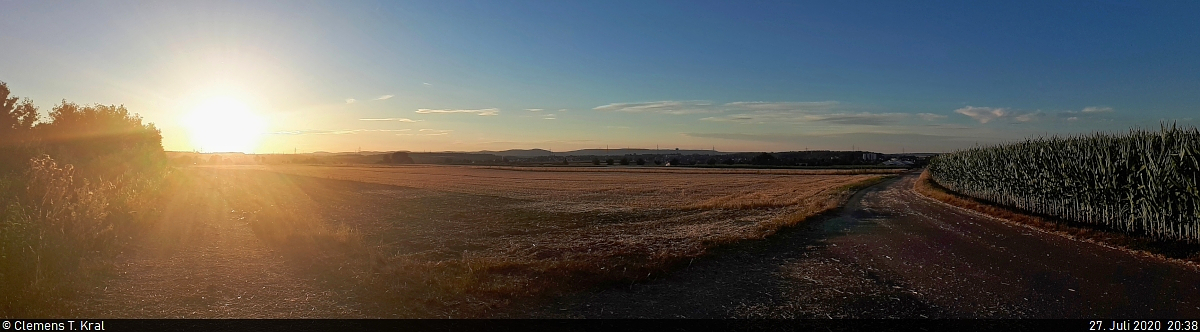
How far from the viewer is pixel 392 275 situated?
8.99 meters

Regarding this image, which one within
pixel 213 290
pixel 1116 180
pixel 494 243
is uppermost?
pixel 1116 180

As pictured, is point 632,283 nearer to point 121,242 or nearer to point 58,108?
point 121,242

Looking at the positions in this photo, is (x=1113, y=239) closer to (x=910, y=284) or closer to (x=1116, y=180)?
(x=1116, y=180)

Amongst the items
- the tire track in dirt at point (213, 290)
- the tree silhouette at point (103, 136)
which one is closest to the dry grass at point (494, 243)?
the tire track in dirt at point (213, 290)

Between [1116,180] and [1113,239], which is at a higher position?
[1116,180]

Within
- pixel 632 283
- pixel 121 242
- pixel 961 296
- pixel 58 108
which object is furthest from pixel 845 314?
pixel 58 108

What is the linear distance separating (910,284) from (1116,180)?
10.5m

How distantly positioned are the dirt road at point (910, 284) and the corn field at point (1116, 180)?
78.0 inches

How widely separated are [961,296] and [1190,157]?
831cm

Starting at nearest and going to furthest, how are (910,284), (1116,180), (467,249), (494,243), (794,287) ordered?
(794,287), (910,284), (467,249), (494,243), (1116,180)

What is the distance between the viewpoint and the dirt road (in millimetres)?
7320

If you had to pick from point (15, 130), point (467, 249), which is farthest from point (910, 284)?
point (15, 130)

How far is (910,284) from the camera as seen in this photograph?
29.0ft

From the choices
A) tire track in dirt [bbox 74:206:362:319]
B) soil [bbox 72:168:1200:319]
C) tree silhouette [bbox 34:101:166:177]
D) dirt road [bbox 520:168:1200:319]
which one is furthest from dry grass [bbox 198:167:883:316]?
tree silhouette [bbox 34:101:166:177]
